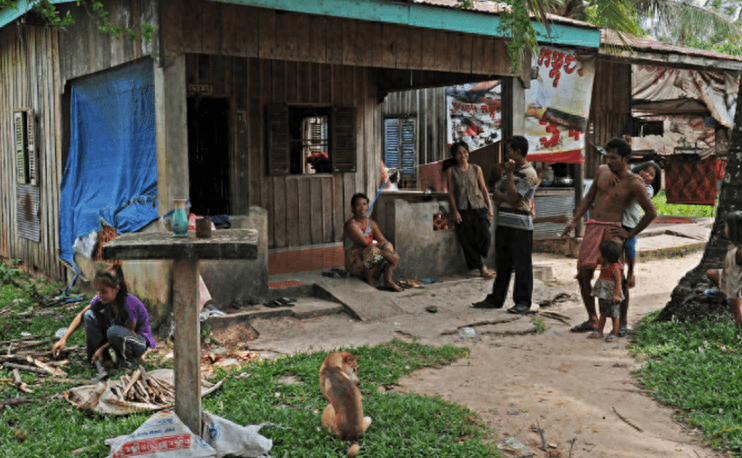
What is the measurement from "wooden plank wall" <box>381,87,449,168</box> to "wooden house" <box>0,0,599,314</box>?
317 cm

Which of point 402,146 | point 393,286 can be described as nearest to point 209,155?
point 393,286

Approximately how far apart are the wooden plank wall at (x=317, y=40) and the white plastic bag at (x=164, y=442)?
4.20 meters

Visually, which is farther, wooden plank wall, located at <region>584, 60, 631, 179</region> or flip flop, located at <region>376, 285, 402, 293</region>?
wooden plank wall, located at <region>584, 60, 631, 179</region>

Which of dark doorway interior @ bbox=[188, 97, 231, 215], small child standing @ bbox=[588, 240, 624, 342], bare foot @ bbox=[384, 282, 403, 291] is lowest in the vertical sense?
bare foot @ bbox=[384, 282, 403, 291]

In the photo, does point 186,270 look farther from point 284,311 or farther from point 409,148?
point 409,148

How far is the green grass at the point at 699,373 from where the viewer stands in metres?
4.61

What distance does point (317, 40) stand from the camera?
26.4ft

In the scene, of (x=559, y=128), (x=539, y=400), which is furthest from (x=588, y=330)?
(x=559, y=128)

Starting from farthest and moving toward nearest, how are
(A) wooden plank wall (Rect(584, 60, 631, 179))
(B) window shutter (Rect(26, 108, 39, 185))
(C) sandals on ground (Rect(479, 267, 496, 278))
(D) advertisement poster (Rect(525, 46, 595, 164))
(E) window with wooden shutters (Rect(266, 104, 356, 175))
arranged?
(A) wooden plank wall (Rect(584, 60, 631, 179)) < (E) window with wooden shutters (Rect(266, 104, 356, 175)) < (D) advertisement poster (Rect(525, 46, 595, 164)) < (B) window shutter (Rect(26, 108, 39, 185)) < (C) sandals on ground (Rect(479, 267, 496, 278))

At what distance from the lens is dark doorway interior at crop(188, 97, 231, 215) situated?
33.2 feet

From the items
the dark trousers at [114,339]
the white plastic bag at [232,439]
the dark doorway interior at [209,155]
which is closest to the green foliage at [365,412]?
the white plastic bag at [232,439]

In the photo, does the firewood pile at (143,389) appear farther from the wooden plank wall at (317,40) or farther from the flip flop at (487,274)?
the flip flop at (487,274)

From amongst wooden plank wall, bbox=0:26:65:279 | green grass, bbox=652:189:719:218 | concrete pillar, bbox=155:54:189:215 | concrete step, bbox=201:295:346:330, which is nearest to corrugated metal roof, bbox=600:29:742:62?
green grass, bbox=652:189:719:218

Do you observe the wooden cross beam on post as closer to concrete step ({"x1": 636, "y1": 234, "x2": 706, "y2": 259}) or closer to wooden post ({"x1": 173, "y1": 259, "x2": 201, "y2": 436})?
wooden post ({"x1": 173, "y1": 259, "x2": 201, "y2": 436})
